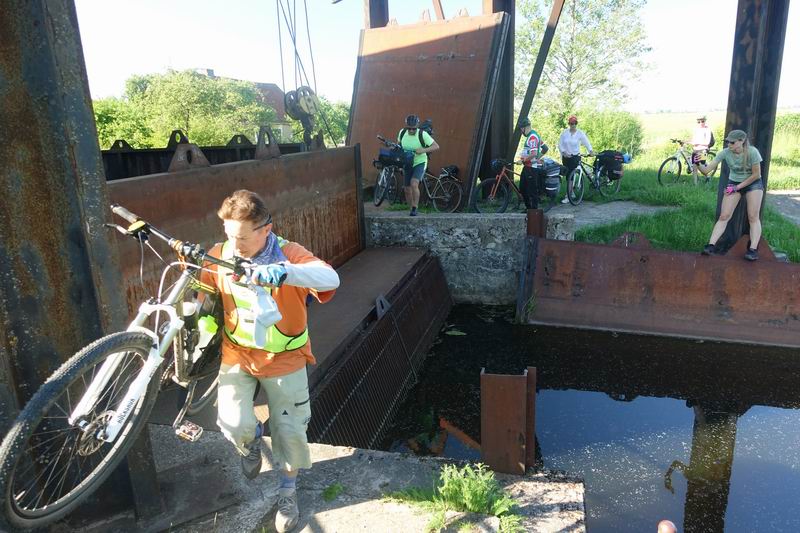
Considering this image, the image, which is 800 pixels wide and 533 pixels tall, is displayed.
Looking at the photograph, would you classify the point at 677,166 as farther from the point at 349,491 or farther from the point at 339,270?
the point at 349,491

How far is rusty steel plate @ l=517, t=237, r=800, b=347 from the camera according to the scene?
6.25 metres

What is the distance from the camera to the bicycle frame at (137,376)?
1995 mm

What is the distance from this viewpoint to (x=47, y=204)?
2.02 m

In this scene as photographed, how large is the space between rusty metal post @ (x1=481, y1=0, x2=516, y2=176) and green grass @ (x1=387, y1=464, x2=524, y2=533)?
27.7 feet

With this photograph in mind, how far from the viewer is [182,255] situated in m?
2.22

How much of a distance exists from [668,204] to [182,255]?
32.5 ft

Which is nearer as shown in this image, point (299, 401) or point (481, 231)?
point (299, 401)

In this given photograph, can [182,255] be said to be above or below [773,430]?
above

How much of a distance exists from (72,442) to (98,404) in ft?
0.73

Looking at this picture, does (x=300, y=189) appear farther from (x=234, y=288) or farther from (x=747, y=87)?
(x=747, y=87)

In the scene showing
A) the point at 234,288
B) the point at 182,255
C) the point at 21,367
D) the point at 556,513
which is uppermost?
the point at 182,255

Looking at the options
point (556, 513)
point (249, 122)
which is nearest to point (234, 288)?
point (556, 513)

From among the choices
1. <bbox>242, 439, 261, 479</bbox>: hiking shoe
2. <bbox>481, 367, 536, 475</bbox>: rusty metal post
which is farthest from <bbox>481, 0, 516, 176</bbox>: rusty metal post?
<bbox>242, 439, 261, 479</bbox>: hiking shoe

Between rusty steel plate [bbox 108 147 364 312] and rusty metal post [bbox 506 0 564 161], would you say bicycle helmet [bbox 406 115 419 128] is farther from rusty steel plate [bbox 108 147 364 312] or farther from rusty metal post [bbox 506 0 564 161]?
rusty metal post [bbox 506 0 564 161]
